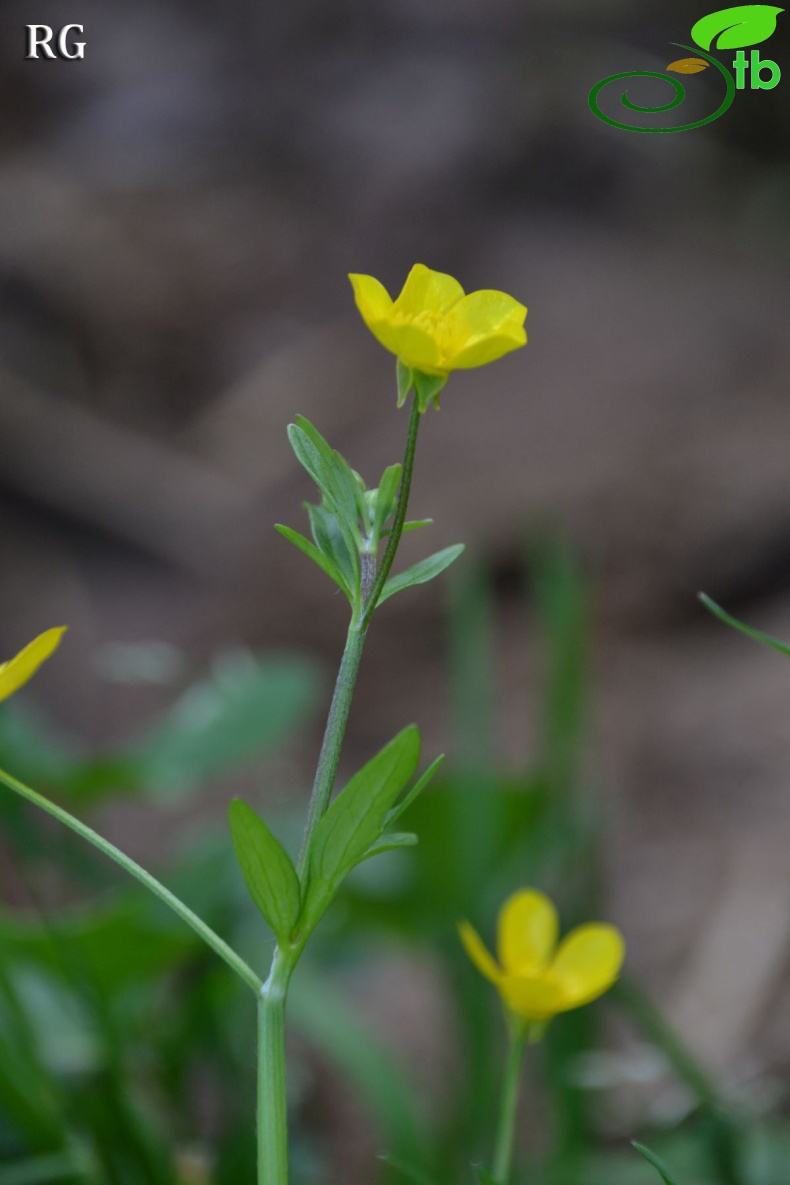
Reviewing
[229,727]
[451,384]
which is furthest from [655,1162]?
[451,384]

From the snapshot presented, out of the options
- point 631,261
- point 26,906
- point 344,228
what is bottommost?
point 26,906

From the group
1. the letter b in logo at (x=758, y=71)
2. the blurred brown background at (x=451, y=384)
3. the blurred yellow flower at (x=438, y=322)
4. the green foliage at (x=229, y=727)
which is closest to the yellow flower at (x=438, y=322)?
the blurred yellow flower at (x=438, y=322)

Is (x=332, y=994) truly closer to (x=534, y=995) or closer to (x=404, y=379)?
(x=534, y=995)

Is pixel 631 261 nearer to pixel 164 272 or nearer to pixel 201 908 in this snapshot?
pixel 164 272

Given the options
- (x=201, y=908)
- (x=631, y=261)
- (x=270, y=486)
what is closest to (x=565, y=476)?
(x=270, y=486)

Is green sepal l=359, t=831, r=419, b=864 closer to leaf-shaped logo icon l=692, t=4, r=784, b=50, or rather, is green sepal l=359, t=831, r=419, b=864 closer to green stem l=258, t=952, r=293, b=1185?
green stem l=258, t=952, r=293, b=1185

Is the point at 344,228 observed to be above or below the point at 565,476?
above
